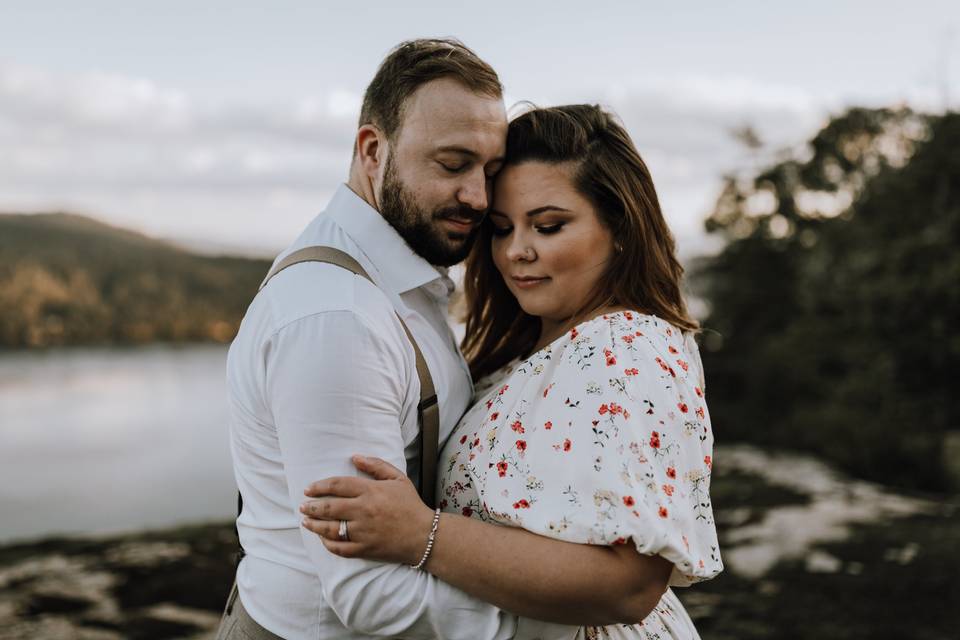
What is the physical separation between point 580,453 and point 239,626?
3.27ft

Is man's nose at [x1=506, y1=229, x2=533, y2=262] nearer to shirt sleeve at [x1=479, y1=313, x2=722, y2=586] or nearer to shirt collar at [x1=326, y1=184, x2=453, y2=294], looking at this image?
shirt collar at [x1=326, y1=184, x2=453, y2=294]

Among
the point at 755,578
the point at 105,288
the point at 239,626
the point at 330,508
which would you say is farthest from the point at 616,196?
the point at 105,288

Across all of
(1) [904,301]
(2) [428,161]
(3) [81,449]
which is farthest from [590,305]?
(1) [904,301]

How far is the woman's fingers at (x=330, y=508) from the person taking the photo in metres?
1.65

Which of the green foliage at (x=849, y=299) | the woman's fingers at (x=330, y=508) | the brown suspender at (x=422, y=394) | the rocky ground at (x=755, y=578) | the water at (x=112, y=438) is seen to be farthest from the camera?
the green foliage at (x=849, y=299)

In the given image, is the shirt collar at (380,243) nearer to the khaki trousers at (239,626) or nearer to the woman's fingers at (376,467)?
the woman's fingers at (376,467)

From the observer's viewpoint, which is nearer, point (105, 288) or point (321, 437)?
point (321, 437)

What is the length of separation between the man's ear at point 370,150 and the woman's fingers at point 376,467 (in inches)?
33.7

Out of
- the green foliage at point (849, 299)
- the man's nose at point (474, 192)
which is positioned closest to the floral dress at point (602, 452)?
A: the man's nose at point (474, 192)

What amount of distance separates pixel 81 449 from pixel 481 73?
862 cm

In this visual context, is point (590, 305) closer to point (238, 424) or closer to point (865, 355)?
point (238, 424)

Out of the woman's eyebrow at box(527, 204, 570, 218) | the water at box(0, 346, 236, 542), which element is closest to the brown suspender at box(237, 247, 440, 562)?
the woman's eyebrow at box(527, 204, 570, 218)

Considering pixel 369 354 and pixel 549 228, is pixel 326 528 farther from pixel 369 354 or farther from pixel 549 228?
pixel 549 228

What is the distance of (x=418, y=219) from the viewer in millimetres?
2174
